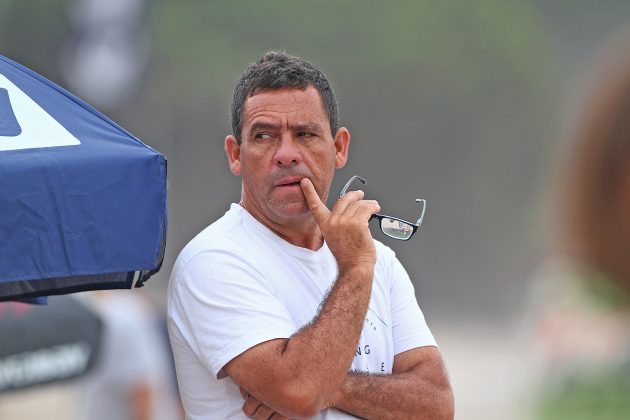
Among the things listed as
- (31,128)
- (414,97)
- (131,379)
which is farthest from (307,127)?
(414,97)

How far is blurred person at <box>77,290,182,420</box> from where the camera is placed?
268 inches

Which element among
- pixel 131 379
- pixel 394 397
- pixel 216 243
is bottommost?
pixel 131 379

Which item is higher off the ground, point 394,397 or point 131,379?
point 394,397

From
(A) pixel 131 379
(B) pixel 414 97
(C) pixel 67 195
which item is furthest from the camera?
(B) pixel 414 97

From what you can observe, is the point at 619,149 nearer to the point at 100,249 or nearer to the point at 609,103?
the point at 609,103

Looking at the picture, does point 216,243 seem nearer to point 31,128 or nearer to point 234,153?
point 234,153

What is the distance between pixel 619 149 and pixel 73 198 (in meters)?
1.21

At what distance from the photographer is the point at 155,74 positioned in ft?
46.2

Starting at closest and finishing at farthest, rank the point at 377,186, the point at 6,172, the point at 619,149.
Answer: the point at 619,149, the point at 6,172, the point at 377,186

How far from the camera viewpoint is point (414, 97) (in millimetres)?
14141

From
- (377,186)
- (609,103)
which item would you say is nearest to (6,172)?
(609,103)

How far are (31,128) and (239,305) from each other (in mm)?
670

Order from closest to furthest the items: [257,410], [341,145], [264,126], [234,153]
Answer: [257,410] → [264,126] → [234,153] → [341,145]

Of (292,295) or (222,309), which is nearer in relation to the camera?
(222,309)
